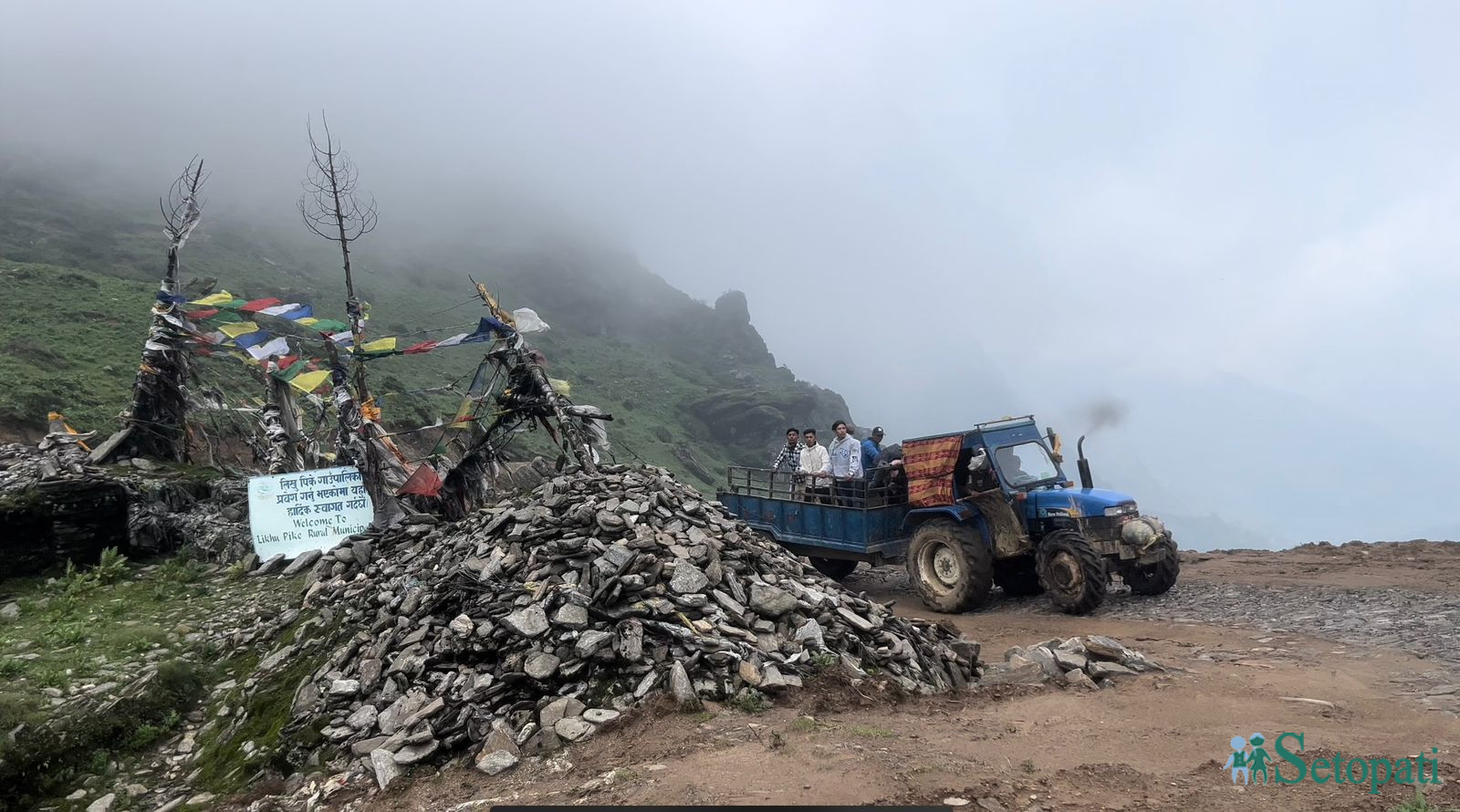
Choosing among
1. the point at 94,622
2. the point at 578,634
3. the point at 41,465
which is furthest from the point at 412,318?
the point at 578,634

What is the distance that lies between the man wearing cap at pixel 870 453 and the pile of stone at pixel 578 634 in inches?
162

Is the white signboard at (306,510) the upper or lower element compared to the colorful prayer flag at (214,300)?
lower

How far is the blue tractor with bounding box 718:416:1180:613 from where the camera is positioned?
9.40m

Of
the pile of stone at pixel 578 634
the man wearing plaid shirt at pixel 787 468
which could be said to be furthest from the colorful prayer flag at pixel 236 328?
the man wearing plaid shirt at pixel 787 468

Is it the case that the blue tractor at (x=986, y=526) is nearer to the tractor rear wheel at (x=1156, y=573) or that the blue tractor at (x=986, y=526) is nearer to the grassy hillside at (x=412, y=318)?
the tractor rear wheel at (x=1156, y=573)

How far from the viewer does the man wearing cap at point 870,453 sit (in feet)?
38.8

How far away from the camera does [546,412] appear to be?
1017 centimetres

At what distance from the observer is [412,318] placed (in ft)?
A: 172

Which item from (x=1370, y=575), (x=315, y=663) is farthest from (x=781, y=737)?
(x=1370, y=575)

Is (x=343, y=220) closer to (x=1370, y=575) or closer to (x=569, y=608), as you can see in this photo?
(x=569, y=608)

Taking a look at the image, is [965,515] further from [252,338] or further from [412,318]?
[412,318]

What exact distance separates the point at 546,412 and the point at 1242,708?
792 centimetres

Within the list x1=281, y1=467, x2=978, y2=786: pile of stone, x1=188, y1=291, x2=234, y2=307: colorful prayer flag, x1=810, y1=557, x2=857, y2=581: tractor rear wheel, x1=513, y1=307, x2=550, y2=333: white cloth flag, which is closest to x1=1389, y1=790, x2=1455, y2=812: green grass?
x1=281, y1=467, x2=978, y2=786: pile of stone

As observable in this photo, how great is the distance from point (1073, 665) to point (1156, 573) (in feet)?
14.0
